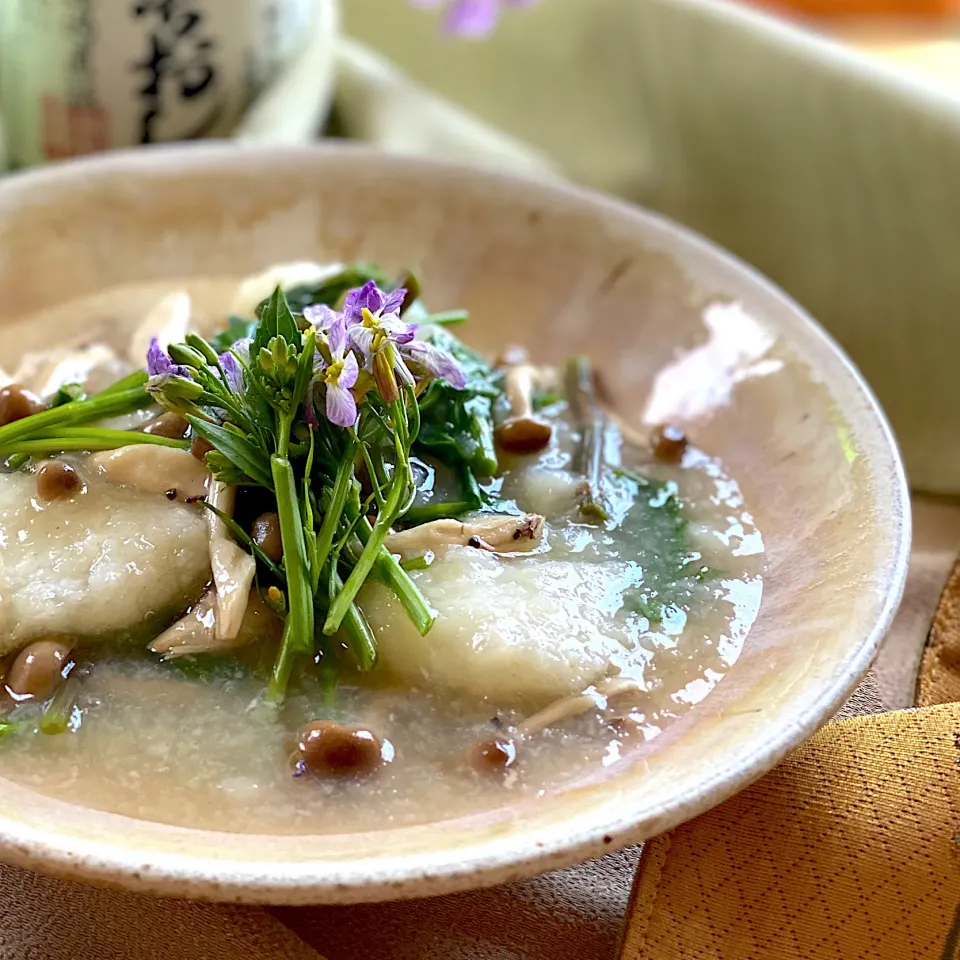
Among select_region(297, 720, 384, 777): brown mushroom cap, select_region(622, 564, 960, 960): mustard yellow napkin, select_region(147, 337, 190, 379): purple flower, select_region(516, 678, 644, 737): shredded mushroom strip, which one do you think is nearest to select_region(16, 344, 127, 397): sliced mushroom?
select_region(147, 337, 190, 379): purple flower

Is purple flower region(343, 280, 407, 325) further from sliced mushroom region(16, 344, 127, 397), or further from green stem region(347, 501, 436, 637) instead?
sliced mushroom region(16, 344, 127, 397)

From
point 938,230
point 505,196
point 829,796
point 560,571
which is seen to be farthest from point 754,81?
point 829,796

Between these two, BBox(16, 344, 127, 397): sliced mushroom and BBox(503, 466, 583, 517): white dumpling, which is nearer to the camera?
BBox(503, 466, 583, 517): white dumpling

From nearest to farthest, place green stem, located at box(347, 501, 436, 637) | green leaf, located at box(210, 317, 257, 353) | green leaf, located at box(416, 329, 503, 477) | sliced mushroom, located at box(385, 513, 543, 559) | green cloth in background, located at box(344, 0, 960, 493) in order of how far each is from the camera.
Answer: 1. green stem, located at box(347, 501, 436, 637)
2. sliced mushroom, located at box(385, 513, 543, 559)
3. green leaf, located at box(416, 329, 503, 477)
4. green leaf, located at box(210, 317, 257, 353)
5. green cloth in background, located at box(344, 0, 960, 493)

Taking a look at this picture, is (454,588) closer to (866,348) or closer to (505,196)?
(505,196)

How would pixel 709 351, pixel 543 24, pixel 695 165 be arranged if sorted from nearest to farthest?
pixel 709 351, pixel 695 165, pixel 543 24

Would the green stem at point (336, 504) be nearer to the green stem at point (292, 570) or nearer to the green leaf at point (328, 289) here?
the green stem at point (292, 570)
